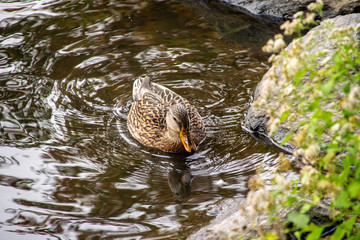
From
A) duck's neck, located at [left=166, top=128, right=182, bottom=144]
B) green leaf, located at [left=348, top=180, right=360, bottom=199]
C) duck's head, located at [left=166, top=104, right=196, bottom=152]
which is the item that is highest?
green leaf, located at [left=348, top=180, right=360, bottom=199]

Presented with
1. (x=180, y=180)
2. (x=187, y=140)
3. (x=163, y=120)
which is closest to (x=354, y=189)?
(x=180, y=180)

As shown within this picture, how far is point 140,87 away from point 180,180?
232 cm

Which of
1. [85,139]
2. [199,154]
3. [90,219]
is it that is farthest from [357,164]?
[85,139]

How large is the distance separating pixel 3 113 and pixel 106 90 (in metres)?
1.71

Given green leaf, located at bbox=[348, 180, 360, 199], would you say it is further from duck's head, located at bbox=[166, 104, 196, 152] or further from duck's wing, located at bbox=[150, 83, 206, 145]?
duck's wing, located at bbox=[150, 83, 206, 145]

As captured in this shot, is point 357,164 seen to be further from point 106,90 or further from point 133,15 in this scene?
point 133,15

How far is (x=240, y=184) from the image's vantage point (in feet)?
19.2

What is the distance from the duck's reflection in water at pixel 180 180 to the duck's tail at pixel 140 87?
Answer: 5.18ft

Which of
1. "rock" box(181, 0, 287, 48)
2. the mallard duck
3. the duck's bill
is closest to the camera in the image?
the duck's bill

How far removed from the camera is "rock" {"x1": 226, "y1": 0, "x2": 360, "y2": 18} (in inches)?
391

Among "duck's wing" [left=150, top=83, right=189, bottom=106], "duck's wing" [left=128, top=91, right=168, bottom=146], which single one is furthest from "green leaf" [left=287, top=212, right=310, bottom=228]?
"duck's wing" [left=150, top=83, right=189, bottom=106]

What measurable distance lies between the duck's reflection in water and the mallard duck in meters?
0.27

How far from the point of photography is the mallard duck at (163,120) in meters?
6.81

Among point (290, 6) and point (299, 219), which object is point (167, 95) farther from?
point (299, 219)
